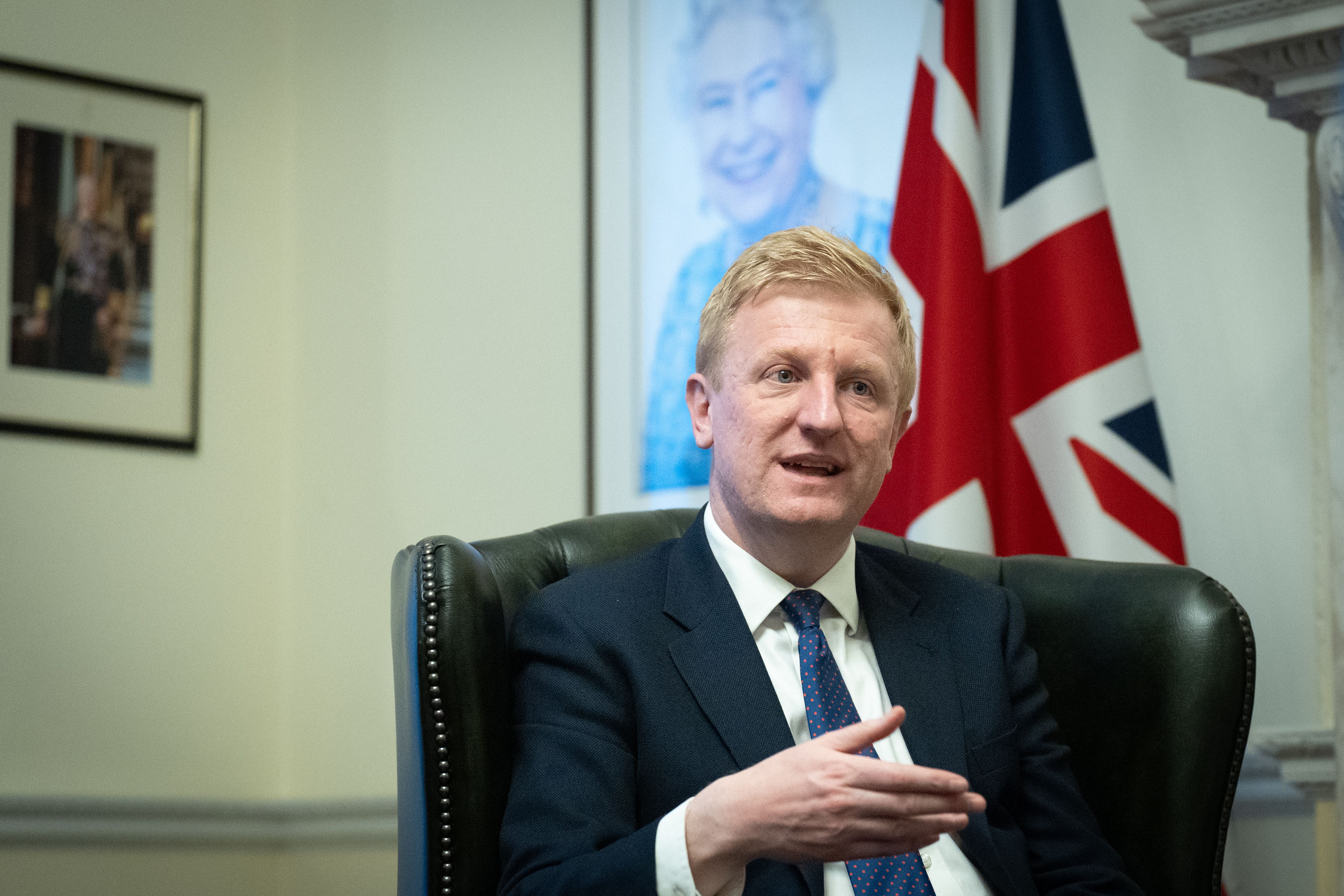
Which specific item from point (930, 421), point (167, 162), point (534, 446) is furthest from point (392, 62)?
point (930, 421)

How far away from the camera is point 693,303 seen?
3875 mm

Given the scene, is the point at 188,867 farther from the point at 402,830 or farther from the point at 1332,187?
→ the point at 1332,187

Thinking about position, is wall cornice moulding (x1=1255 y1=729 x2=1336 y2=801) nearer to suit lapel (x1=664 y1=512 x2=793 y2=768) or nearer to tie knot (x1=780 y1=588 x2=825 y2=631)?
tie knot (x1=780 y1=588 x2=825 y2=631)

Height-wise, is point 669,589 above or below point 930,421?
below

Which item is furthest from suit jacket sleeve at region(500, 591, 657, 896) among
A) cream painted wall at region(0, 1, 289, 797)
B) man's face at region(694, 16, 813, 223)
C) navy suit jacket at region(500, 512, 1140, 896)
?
man's face at region(694, 16, 813, 223)

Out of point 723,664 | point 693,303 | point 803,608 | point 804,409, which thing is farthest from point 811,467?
point 693,303

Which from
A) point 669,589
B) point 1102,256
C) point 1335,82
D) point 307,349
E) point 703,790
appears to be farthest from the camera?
point 307,349

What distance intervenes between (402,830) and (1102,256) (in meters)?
1.99

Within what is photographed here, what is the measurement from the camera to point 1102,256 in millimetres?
2930

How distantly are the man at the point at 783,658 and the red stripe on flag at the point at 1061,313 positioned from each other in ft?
3.11

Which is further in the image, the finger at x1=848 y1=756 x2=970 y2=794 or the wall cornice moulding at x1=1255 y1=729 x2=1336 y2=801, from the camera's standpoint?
the wall cornice moulding at x1=1255 y1=729 x2=1336 y2=801

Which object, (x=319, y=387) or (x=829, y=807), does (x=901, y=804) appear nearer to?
(x=829, y=807)

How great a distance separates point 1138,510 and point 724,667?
4.51ft

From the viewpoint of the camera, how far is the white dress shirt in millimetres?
1793
